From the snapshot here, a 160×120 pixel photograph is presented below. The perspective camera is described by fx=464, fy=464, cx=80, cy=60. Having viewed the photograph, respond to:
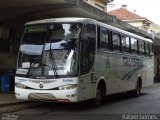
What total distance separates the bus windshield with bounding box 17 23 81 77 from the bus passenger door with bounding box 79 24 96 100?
0.34m

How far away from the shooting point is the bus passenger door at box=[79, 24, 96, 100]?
1533 cm

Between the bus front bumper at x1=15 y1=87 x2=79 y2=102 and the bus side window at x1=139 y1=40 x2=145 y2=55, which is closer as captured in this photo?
the bus front bumper at x1=15 y1=87 x2=79 y2=102

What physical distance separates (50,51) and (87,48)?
1.37m

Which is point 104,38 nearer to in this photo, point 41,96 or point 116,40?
point 116,40

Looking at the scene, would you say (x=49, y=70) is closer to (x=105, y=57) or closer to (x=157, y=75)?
(x=105, y=57)

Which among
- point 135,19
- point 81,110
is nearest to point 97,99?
point 81,110

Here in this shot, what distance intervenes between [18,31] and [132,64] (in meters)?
6.59

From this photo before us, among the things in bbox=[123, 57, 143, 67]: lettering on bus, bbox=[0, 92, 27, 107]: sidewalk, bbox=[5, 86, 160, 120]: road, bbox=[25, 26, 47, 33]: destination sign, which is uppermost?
bbox=[25, 26, 47, 33]: destination sign

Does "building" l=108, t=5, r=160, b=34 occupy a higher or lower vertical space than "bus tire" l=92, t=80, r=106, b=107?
higher

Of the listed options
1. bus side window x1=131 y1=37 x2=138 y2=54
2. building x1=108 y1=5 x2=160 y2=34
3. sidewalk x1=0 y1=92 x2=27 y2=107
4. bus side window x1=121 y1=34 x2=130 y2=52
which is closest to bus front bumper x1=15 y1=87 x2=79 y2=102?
sidewalk x1=0 y1=92 x2=27 y2=107

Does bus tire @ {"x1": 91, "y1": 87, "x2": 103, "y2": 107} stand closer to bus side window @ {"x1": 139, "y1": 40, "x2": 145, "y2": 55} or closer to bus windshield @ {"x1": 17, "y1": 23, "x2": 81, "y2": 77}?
bus windshield @ {"x1": 17, "y1": 23, "x2": 81, "y2": 77}

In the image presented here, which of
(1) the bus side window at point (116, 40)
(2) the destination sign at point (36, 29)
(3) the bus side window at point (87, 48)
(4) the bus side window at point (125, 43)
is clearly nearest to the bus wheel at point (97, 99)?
(3) the bus side window at point (87, 48)

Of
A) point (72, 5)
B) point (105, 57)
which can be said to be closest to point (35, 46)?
point (105, 57)

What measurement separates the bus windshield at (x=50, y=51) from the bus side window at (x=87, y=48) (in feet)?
1.08
